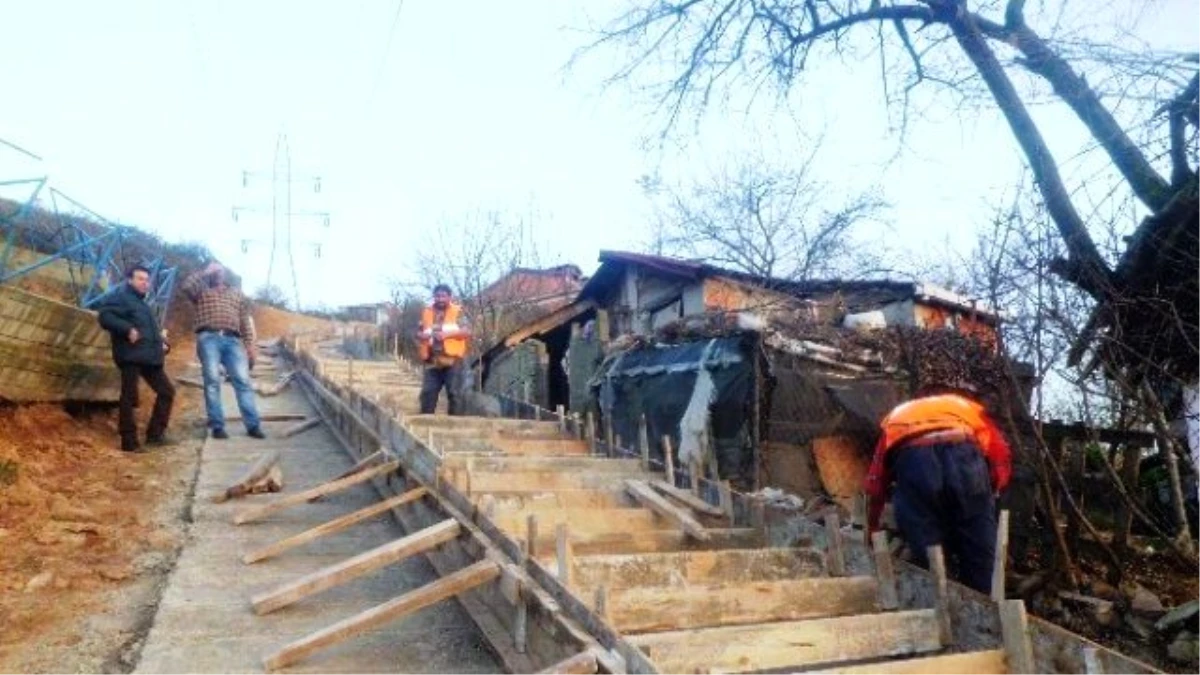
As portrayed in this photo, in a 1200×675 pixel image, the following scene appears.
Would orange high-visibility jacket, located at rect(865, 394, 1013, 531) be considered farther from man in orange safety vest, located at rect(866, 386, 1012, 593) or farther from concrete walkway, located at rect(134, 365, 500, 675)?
concrete walkway, located at rect(134, 365, 500, 675)

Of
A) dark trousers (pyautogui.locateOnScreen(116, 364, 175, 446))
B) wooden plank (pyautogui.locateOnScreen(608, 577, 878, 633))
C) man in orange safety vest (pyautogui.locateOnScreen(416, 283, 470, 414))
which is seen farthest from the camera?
man in orange safety vest (pyautogui.locateOnScreen(416, 283, 470, 414))

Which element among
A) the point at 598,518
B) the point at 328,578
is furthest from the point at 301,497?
the point at 598,518

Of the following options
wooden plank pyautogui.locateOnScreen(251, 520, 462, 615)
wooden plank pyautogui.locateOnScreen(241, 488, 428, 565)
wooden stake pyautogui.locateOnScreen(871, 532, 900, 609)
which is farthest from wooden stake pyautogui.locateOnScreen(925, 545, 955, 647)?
wooden plank pyautogui.locateOnScreen(241, 488, 428, 565)

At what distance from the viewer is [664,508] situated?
18.3 ft

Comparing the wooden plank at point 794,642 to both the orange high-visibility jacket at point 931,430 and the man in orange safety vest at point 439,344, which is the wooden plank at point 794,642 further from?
the man in orange safety vest at point 439,344

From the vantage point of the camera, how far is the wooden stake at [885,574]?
4246mm

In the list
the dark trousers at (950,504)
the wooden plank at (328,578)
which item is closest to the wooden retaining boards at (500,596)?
the wooden plank at (328,578)

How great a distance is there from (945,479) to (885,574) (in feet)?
2.49

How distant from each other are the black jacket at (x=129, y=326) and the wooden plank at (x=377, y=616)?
17.8 ft

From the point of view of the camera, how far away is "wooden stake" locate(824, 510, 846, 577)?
4.68 metres

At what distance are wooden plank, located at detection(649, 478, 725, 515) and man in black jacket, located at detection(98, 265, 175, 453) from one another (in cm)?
540

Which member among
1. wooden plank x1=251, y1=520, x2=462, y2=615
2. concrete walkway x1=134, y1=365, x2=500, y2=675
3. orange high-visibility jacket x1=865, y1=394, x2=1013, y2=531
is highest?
orange high-visibility jacket x1=865, y1=394, x2=1013, y2=531

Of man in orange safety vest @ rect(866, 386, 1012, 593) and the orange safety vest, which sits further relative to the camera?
the orange safety vest

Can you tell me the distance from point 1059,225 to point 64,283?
1356 centimetres
